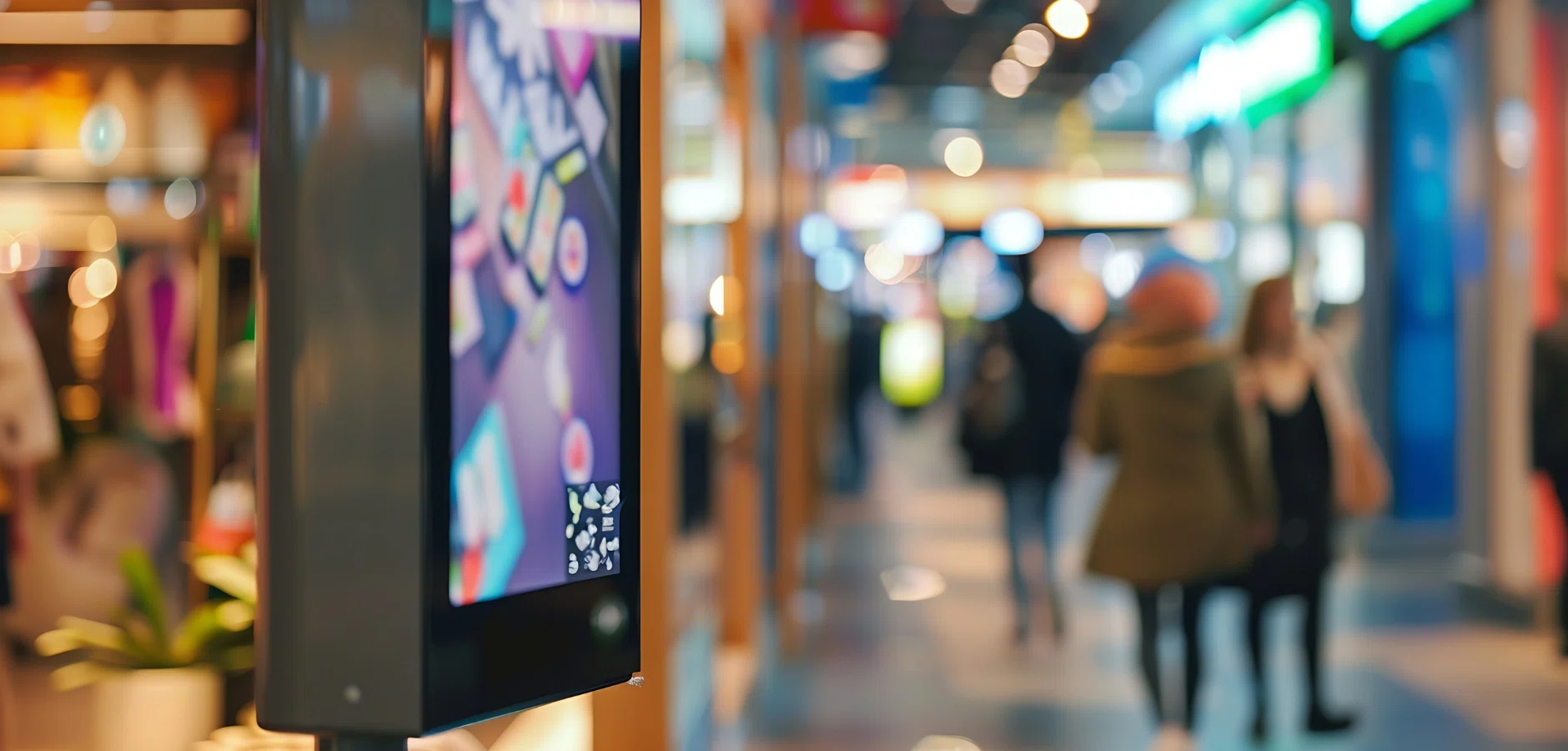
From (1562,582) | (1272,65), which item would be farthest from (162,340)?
(1562,582)

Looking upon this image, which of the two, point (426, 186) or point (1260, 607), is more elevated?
point (426, 186)

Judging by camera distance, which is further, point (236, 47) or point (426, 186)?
point (236, 47)

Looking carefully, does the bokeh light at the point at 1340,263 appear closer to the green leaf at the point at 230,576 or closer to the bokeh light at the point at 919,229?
the green leaf at the point at 230,576

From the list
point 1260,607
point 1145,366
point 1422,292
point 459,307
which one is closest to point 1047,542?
point 1260,607

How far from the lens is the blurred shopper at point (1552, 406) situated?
253 inches

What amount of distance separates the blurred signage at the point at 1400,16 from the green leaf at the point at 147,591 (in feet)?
25.7

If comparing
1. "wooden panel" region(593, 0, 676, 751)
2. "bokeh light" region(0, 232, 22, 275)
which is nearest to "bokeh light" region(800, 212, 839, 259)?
"wooden panel" region(593, 0, 676, 751)

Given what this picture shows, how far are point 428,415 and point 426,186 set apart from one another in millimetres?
180

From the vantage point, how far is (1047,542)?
25.2 ft

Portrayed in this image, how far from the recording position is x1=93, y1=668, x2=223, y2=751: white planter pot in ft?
8.27

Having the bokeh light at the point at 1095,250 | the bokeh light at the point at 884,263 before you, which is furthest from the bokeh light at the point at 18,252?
the bokeh light at the point at 884,263

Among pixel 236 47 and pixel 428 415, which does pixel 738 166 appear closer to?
pixel 236 47

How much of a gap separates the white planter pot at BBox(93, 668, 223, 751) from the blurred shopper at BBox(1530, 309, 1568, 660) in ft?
18.9

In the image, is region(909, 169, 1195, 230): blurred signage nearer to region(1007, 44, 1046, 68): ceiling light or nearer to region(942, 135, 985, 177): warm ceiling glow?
region(942, 135, 985, 177): warm ceiling glow
